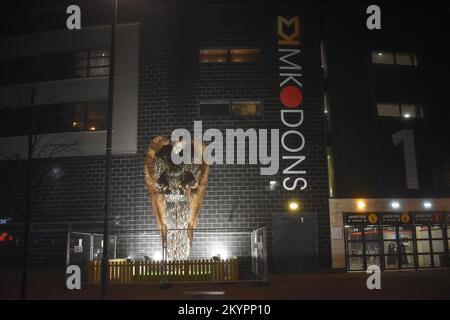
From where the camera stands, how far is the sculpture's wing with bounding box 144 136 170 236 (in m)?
19.8

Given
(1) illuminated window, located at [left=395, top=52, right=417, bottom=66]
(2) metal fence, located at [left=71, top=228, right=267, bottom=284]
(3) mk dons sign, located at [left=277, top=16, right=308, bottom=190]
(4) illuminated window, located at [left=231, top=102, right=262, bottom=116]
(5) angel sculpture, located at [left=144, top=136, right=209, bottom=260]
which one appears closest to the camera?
(2) metal fence, located at [left=71, top=228, right=267, bottom=284]

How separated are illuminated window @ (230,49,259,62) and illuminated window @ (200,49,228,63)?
0.43m

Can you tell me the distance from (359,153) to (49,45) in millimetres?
18294

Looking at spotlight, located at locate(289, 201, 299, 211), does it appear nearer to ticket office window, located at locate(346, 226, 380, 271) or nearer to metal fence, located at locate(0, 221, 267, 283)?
metal fence, located at locate(0, 221, 267, 283)

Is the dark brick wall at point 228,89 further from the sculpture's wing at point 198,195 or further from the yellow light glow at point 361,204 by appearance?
the yellow light glow at point 361,204

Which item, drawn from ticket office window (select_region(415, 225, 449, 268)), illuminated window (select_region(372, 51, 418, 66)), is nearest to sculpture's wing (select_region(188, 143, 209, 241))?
illuminated window (select_region(372, 51, 418, 66))

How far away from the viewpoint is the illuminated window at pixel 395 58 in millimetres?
23422

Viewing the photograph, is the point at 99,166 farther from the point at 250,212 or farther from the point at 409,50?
the point at 409,50

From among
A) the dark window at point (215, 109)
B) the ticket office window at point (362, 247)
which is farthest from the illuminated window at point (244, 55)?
the ticket office window at point (362, 247)

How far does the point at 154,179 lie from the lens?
2036cm

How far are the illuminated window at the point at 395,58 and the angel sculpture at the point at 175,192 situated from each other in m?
11.3

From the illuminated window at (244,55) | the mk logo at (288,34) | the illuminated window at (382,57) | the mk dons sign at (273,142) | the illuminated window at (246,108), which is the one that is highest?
the mk logo at (288,34)

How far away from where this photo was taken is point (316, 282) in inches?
651

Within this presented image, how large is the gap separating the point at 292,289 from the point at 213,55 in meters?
12.9
